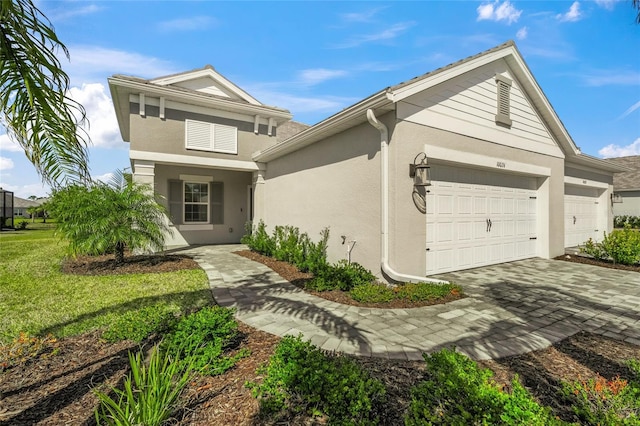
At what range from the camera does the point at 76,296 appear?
527 cm

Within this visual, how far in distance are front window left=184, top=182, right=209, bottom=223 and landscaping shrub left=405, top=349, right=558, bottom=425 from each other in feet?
38.2

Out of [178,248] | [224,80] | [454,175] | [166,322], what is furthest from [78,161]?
[224,80]

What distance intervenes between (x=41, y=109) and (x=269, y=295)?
419cm

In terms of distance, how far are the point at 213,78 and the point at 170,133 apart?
11.0ft

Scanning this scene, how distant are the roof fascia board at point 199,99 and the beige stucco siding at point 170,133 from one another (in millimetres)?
491

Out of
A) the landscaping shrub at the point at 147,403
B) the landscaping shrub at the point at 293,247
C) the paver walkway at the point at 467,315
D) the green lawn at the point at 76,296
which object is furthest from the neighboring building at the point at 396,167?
the landscaping shrub at the point at 147,403

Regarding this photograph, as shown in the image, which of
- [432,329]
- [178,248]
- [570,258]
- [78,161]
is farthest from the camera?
[178,248]

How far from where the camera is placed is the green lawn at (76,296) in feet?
13.2

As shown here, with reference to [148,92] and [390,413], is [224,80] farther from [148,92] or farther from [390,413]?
[390,413]

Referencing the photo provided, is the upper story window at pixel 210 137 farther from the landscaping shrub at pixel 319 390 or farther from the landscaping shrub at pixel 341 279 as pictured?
the landscaping shrub at pixel 319 390

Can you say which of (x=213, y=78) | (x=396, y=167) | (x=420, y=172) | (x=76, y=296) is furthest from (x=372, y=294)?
(x=213, y=78)

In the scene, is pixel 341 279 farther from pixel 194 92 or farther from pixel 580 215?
pixel 580 215

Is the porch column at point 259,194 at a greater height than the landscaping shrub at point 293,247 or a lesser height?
greater

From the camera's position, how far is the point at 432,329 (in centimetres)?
386
